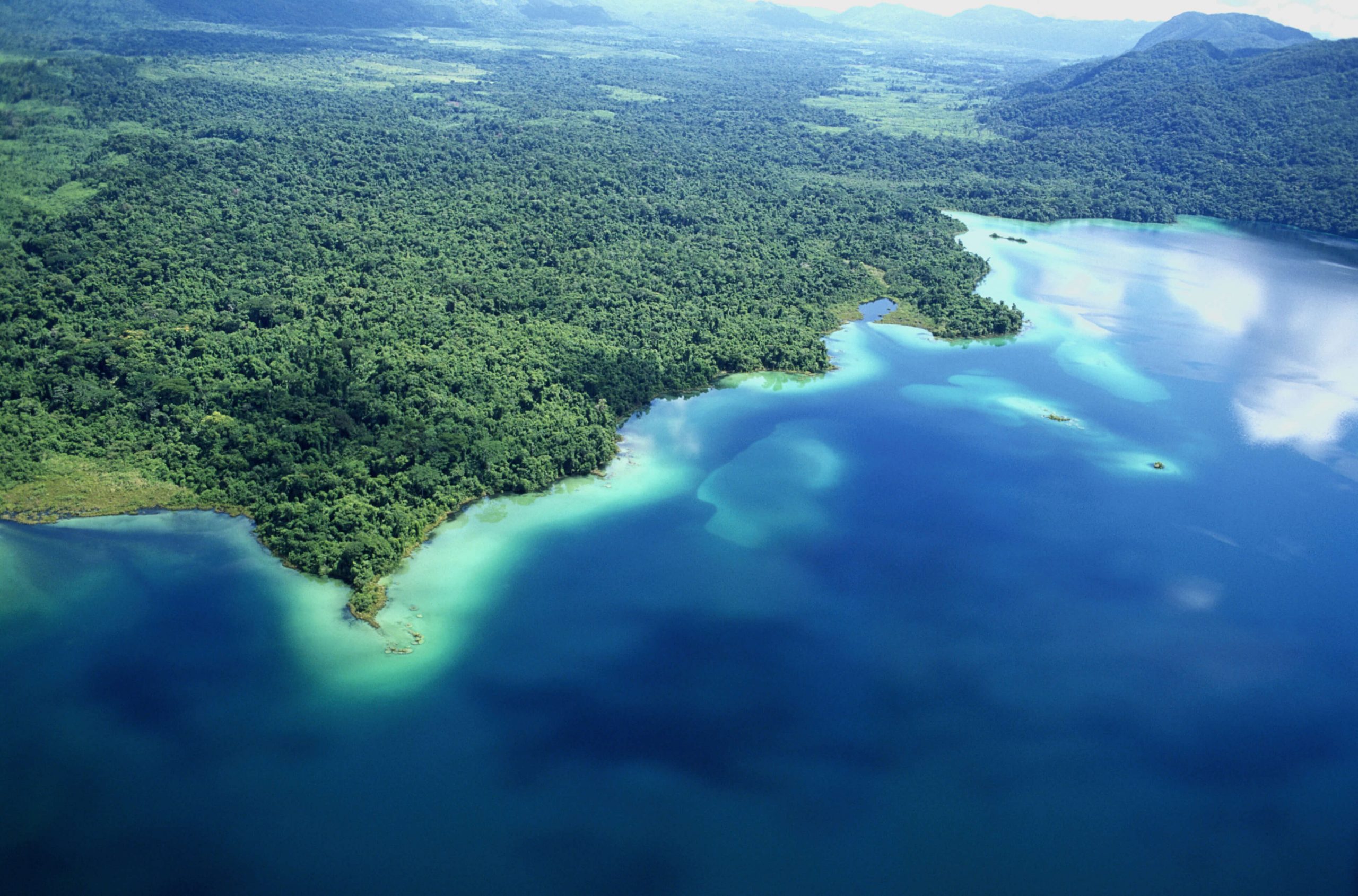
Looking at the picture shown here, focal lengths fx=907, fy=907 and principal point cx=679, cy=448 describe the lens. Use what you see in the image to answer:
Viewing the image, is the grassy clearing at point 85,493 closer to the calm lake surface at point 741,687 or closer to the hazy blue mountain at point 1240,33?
the calm lake surface at point 741,687

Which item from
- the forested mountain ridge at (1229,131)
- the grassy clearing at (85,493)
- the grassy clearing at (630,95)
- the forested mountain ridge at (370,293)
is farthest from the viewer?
the grassy clearing at (630,95)

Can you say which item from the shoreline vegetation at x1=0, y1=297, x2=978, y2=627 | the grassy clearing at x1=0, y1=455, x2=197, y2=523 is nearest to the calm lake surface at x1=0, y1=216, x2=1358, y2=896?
the shoreline vegetation at x1=0, y1=297, x2=978, y2=627

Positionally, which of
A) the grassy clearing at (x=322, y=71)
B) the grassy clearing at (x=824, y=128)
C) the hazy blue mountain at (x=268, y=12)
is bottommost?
the grassy clearing at (x=824, y=128)

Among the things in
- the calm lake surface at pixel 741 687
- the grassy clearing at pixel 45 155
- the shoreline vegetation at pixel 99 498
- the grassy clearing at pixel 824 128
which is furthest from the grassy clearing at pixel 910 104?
the shoreline vegetation at pixel 99 498

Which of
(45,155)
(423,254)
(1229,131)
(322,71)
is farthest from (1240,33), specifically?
(45,155)

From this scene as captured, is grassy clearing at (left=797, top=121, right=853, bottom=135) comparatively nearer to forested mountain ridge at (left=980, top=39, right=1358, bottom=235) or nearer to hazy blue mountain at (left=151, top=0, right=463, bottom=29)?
forested mountain ridge at (left=980, top=39, right=1358, bottom=235)

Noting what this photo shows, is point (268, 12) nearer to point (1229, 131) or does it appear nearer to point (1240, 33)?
point (1229, 131)
